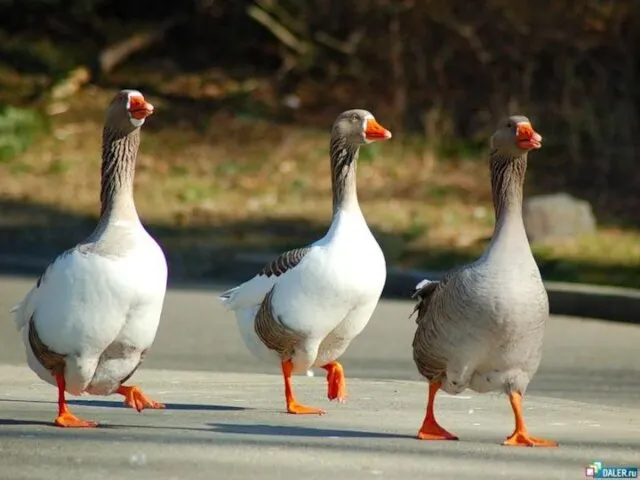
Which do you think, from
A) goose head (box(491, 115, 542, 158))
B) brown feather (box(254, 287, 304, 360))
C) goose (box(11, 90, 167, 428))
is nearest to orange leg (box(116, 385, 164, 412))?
goose (box(11, 90, 167, 428))

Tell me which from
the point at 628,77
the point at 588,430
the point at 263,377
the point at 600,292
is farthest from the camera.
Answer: the point at 628,77

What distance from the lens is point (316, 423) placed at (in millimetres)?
7293

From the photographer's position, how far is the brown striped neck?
22.2 ft

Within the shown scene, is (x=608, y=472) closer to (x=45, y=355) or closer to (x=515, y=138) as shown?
(x=515, y=138)

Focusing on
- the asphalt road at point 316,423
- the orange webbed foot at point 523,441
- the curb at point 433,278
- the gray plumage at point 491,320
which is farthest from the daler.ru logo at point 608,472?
the curb at point 433,278

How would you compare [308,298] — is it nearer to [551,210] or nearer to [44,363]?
[44,363]

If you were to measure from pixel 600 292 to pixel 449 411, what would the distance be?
5319mm

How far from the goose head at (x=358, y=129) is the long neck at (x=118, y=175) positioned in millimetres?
1323

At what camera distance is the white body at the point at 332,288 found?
292 inches

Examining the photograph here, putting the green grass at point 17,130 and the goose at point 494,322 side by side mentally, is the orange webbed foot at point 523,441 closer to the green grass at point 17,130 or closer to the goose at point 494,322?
the goose at point 494,322

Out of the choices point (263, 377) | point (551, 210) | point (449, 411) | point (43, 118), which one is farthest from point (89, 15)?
point (449, 411)

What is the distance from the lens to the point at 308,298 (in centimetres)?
743

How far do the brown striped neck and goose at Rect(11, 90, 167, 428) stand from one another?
1.55 m

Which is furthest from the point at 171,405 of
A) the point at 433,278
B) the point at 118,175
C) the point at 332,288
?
the point at 433,278
